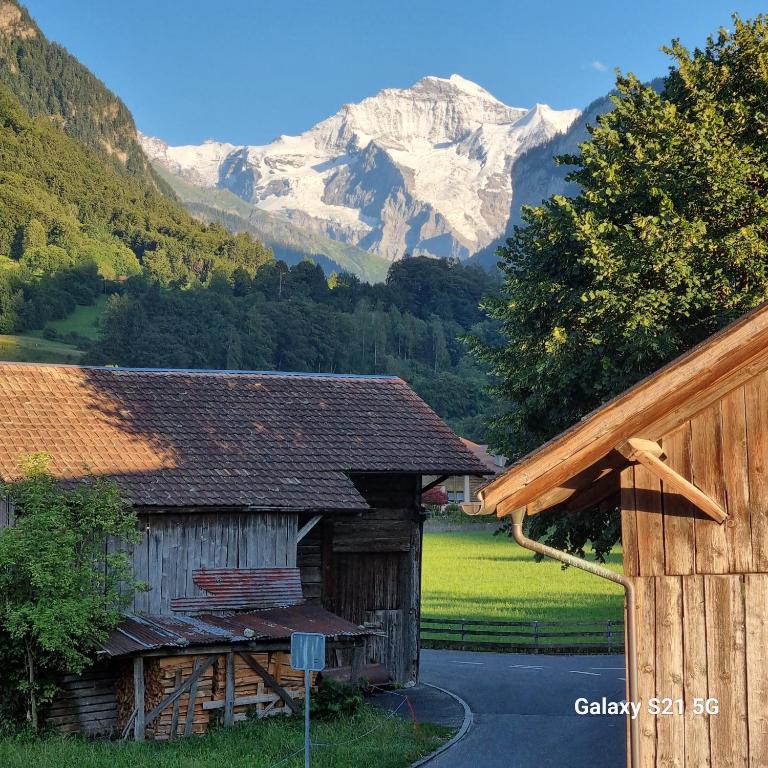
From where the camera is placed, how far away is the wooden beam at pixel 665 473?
29.1 ft

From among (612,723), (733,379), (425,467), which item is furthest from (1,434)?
(733,379)

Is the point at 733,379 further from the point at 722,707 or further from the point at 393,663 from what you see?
the point at 393,663

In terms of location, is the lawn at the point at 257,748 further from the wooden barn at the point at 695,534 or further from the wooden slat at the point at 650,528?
the wooden slat at the point at 650,528

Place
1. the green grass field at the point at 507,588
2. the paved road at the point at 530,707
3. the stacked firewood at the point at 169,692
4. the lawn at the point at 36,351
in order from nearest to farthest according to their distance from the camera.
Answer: the paved road at the point at 530,707 → the stacked firewood at the point at 169,692 → the green grass field at the point at 507,588 → the lawn at the point at 36,351

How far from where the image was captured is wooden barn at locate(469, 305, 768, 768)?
29.3 ft

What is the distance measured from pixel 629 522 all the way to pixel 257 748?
40.2 feet

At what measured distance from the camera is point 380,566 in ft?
92.1

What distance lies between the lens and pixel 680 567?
361 inches

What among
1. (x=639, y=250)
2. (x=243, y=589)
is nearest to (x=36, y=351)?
(x=243, y=589)

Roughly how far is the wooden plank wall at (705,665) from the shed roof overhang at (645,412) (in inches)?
29.2

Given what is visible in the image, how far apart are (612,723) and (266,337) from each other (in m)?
138

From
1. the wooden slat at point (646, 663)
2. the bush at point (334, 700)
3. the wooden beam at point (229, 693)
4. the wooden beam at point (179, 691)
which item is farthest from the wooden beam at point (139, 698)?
the wooden slat at point (646, 663)

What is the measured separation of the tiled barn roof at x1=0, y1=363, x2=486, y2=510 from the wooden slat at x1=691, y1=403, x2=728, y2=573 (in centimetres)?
1559

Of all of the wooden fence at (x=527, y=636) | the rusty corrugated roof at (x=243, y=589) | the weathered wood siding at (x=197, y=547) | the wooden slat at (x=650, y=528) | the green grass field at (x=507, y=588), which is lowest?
the wooden fence at (x=527, y=636)
